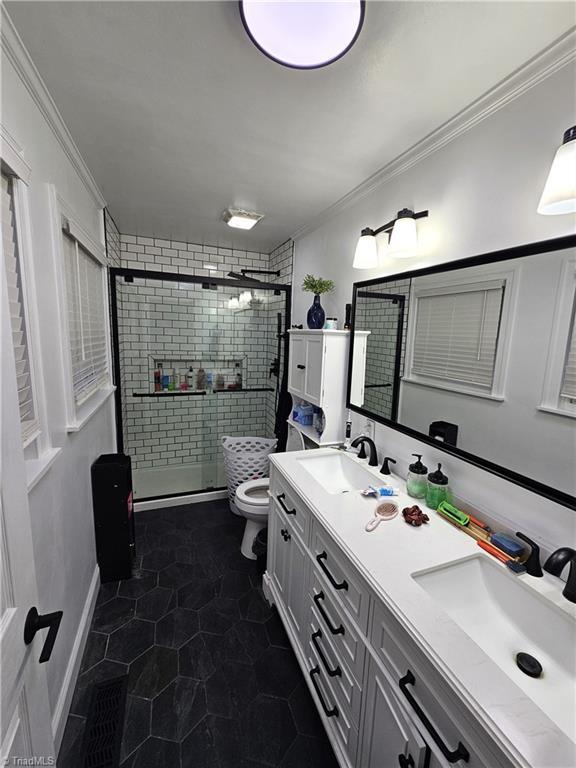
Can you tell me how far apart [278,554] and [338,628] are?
2.18 ft

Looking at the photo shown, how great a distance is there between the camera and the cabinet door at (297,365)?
232 centimetres

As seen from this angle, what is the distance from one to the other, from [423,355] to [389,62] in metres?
1.10

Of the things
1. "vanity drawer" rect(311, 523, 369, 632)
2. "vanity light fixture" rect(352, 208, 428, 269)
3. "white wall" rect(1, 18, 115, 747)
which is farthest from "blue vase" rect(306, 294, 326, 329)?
"white wall" rect(1, 18, 115, 747)

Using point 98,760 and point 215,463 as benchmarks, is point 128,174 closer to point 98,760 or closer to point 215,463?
point 215,463

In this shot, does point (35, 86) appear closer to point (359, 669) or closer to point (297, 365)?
point (297, 365)

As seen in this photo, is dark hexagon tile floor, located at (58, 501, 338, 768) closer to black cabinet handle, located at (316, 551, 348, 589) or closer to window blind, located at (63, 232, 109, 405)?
black cabinet handle, located at (316, 551, 348, 589)

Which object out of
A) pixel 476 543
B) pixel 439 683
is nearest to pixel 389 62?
pixel 476 543

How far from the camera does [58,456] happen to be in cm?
133

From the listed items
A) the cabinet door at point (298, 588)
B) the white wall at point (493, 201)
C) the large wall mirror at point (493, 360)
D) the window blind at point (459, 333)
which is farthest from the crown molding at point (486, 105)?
the cabinet door at point (298, 588)

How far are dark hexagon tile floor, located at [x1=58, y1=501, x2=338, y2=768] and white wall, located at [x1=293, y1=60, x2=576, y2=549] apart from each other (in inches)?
46.1

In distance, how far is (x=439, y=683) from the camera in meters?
0.72

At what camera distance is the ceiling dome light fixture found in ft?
2.85

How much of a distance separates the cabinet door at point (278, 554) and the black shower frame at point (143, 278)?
1536mm

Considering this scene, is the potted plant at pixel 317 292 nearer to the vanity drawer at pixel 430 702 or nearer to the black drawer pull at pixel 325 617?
the black drawer pull at pixel 325 617
